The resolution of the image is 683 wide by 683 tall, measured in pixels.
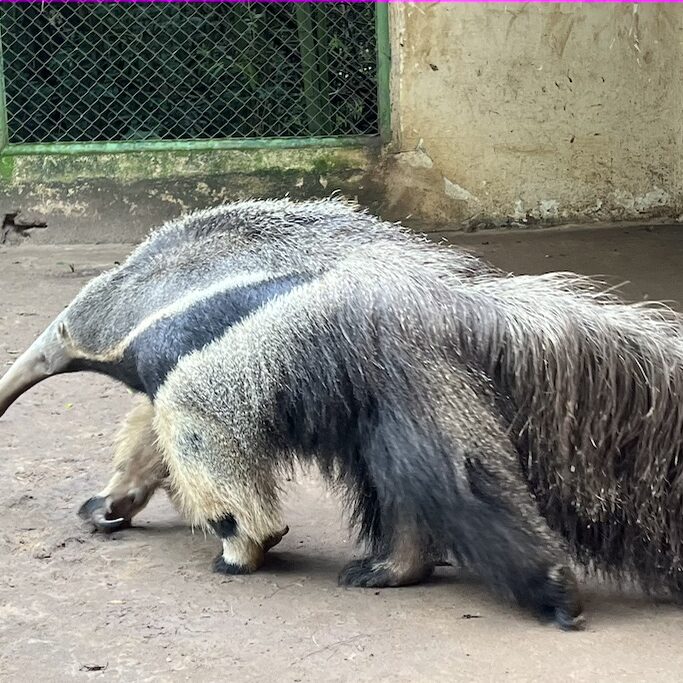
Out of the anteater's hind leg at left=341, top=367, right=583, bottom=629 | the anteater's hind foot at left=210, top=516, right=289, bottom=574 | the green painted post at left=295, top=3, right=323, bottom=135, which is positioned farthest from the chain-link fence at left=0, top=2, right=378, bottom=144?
the anteater's hind leg at left=341, top=367, right=583, bottom=629

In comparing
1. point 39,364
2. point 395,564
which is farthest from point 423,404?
point 39,364

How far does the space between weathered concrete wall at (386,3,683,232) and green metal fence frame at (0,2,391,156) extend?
0.09 metres

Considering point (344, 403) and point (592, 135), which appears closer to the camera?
point (344, 403)

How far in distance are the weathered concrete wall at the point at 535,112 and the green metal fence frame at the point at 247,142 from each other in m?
0.09

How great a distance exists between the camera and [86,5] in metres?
9.38

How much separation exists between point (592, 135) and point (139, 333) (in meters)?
6.16

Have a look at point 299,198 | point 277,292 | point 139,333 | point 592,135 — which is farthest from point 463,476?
point 592,135

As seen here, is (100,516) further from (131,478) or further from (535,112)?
(535,112)

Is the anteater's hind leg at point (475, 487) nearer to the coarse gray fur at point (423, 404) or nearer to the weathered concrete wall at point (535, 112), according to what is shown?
the coarse gray fur at point (423, 404)

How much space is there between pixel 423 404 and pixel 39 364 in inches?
60.6

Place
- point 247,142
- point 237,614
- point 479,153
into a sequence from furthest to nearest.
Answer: point 479,153
point 247,142
point 237,614

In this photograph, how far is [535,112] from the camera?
30.1 ft

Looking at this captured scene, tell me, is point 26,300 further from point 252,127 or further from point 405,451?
point 405,451

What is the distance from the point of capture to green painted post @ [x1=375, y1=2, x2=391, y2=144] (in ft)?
29.3
